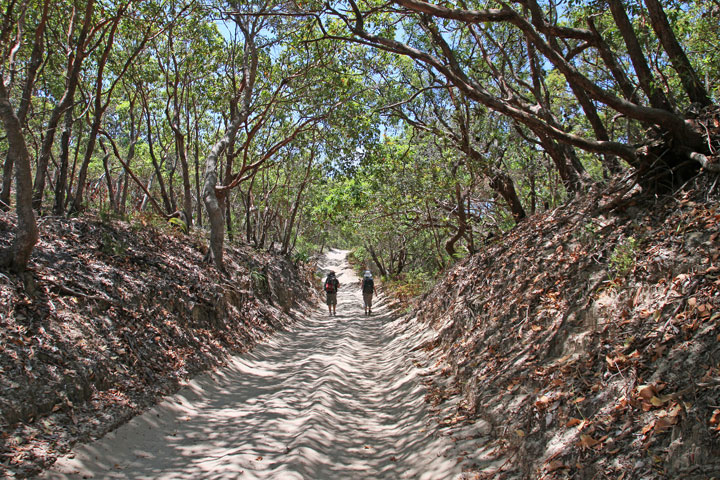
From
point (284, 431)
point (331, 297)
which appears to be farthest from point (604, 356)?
point (331, 297)

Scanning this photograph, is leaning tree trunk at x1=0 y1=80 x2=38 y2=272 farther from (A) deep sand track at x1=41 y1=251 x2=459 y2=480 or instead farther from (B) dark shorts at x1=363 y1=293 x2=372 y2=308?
(B) dark shorts at x1=363 y1=293 x2=372 y2=308

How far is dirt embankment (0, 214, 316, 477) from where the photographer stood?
4641 mm

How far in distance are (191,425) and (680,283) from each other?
5676mm

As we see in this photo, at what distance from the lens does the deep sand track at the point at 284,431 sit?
14.9ft

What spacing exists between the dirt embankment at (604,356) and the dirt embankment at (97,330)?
3.94 meters

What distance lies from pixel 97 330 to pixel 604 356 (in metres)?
6.09

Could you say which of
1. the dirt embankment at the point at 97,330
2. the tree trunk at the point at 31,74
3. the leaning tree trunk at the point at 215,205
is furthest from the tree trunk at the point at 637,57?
the leaning tree trunk at the point at 215,205

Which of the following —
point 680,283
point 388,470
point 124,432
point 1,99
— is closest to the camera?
point 680,283

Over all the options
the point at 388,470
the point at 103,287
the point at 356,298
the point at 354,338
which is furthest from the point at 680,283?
the point at 356,298

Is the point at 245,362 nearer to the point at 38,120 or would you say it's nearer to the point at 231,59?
the point at 231,59

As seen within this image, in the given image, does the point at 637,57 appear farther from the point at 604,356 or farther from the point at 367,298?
the point at 367,298

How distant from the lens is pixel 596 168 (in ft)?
45.1

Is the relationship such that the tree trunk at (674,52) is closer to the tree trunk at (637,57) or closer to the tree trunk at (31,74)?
the tree trunk at (637,57)

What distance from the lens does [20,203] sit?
6.02m
